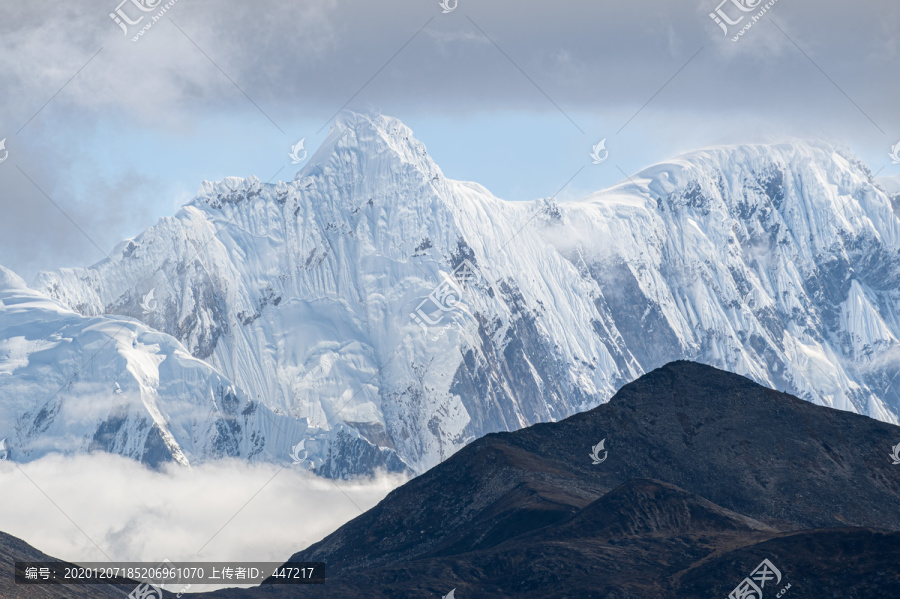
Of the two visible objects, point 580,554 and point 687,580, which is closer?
point 687,580

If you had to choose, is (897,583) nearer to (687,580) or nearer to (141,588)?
(687,580)

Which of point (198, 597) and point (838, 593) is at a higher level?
point (198, 597)

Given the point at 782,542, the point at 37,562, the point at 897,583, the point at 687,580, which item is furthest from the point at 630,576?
the point at 37,562

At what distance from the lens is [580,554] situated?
199 m

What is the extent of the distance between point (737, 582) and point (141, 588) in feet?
252
